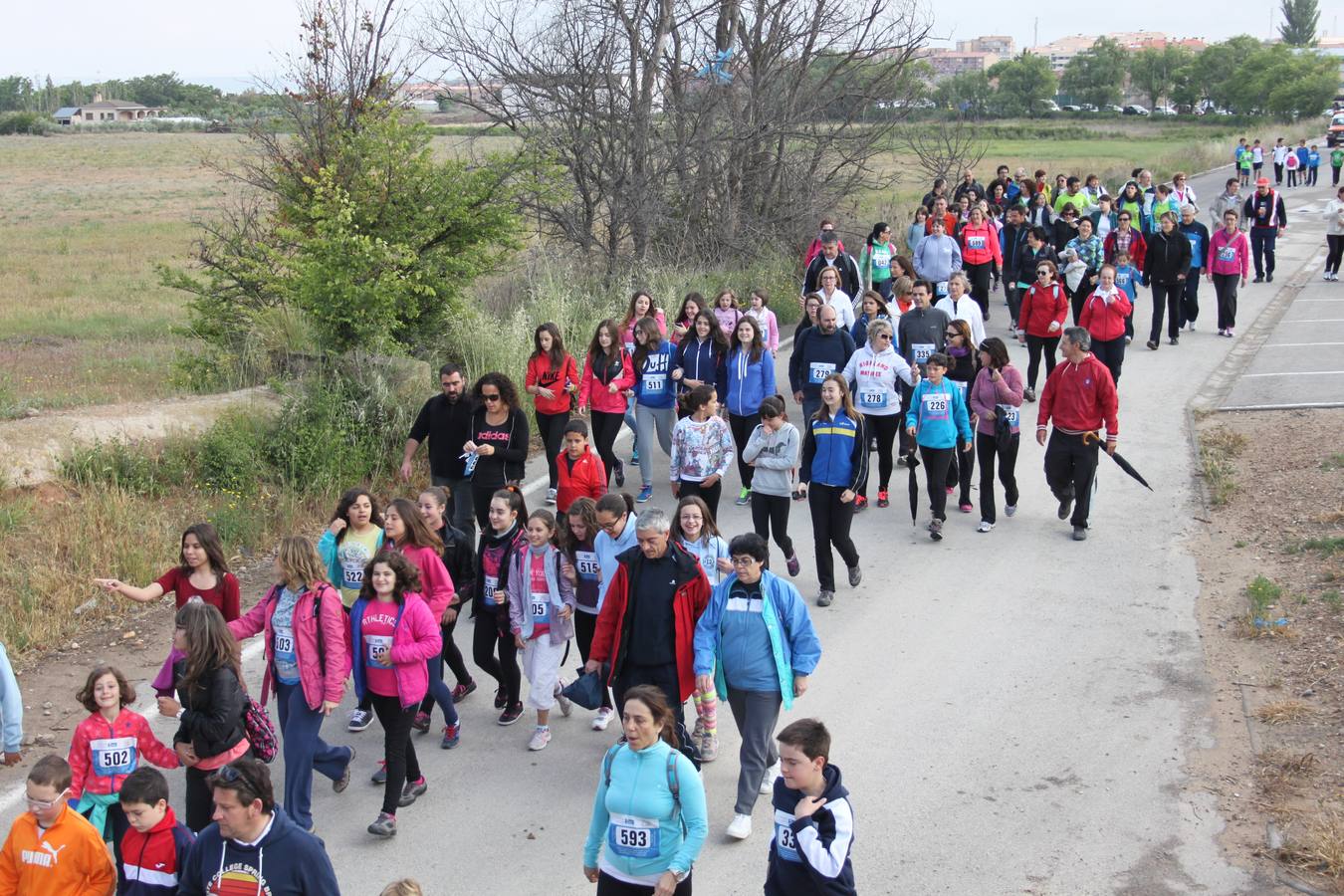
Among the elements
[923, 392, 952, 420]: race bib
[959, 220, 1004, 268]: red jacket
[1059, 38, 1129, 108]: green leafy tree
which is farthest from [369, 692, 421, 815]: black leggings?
[1059, 38, 1129, 108]: green leafy tree

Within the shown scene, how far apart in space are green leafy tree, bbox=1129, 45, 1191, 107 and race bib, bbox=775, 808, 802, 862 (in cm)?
12649

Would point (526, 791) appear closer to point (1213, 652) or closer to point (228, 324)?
point (1213, 652)

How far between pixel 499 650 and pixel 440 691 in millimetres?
522

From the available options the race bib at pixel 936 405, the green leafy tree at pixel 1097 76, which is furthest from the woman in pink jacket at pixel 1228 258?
the green leafy tree at pixel 1097 76

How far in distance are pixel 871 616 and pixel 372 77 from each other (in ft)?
33.7

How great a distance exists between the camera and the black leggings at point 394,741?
6773 millimetres

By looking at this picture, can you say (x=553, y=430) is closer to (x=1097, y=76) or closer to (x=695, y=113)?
(x=695, y=113)

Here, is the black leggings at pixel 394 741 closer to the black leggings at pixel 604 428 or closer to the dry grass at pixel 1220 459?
the black leggings at pixel 604 428

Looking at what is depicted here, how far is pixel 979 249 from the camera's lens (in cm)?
1877

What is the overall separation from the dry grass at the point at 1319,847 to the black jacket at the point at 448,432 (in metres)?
6.11

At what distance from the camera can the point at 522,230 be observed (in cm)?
1620

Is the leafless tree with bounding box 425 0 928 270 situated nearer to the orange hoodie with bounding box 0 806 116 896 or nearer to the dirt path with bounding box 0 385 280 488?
the dirt path with bounding box 0 385 280 488

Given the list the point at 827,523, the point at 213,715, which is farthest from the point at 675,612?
the point at 827,523

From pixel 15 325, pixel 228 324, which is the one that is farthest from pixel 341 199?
pixel 15 325
